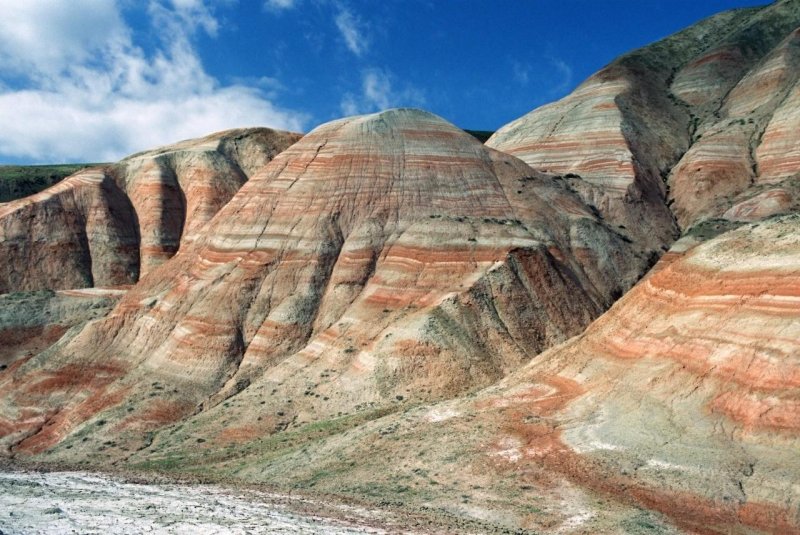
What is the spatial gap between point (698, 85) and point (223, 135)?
5035 cm

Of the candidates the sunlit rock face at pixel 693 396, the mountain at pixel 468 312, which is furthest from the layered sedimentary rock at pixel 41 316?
the sunlit rock face at pixel 693 396

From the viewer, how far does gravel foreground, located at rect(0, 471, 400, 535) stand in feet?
40.3

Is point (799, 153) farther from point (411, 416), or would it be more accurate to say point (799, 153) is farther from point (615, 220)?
point (411, 416)

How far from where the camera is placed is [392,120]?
4841cm

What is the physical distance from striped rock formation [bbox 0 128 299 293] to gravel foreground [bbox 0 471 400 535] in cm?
4641

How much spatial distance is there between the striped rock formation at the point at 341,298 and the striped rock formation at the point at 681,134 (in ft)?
19.9

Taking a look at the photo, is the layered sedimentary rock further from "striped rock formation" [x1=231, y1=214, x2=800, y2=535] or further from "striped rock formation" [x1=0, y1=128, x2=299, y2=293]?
"striped rock formation" [x1=231, y1=214, x2=800, y2=535]

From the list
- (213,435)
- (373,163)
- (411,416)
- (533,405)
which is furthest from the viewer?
(373,163)

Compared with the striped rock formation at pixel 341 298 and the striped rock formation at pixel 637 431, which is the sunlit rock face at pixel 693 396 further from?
the striped rock formation at pixel 341 298

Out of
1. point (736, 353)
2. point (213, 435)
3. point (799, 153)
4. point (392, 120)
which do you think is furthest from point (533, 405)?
point (799, 153)

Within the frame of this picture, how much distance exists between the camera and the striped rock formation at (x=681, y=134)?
160 feet

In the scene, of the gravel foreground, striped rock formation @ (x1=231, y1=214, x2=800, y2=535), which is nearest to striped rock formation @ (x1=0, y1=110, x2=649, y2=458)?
striped rock formation @ (x1=231, y1=214, x2=800, y2=535)

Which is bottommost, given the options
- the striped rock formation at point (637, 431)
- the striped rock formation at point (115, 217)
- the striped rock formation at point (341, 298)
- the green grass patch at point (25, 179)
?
the striped rock formation at point (637, 431)

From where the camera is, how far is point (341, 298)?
3828 centimetres
